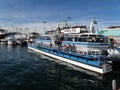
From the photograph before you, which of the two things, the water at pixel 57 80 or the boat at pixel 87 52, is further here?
the boat at pixel 87 52

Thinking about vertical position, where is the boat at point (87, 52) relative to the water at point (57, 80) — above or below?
above

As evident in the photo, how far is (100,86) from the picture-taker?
1847 centimetres

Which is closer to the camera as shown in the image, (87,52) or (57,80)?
(57,80)

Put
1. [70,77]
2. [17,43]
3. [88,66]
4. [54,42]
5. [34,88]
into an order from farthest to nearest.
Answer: [17,43] → [54,42] → [88,66] → [70,77] → [34,88]

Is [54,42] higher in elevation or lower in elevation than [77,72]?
higher

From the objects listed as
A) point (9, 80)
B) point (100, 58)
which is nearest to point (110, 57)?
point (100, 58)

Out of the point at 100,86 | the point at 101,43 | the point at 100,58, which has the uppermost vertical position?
the point at 101,43

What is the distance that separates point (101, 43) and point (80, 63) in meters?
4.43

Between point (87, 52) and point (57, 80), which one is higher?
point (87, 52)

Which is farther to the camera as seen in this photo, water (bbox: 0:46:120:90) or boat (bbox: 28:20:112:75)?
boat (bbox: 28:20:112:75)

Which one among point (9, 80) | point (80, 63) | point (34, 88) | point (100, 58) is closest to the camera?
point (34, 88)

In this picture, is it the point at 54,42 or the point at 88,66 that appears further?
the point at 54,42

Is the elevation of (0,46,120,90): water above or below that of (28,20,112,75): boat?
below

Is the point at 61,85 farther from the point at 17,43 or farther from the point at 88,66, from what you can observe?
the point at 17,43
